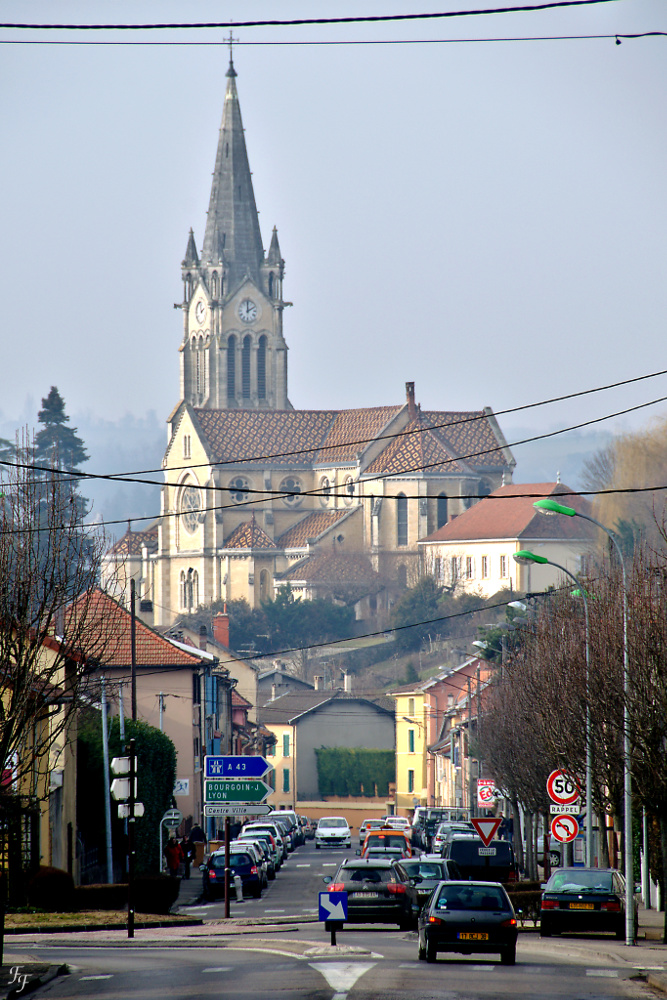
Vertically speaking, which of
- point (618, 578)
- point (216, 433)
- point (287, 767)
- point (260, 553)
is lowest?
point (287, 767)

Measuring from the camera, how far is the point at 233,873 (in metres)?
39.2

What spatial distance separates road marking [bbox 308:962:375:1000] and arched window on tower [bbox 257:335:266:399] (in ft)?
512

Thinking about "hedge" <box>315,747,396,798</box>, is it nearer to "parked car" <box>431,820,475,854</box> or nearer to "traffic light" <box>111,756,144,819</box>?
"parked car" <box>431,820,475,854</box>

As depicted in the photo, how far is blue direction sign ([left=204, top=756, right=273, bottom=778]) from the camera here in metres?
29.0

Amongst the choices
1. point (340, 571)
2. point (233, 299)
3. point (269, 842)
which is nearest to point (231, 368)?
point (233, 299)

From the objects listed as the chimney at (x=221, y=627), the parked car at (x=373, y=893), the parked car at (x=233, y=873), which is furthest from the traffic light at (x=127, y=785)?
the chimney at (x=221, y=627)

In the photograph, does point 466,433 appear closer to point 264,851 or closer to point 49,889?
point 264,851

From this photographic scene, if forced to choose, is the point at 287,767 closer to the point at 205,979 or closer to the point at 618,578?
the point at 618,578

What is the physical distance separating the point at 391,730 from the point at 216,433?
61.8 m

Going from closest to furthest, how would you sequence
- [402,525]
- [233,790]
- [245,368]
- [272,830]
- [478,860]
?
[233,790]
[478,860]
[272,830]
[402,525]
[245,368]

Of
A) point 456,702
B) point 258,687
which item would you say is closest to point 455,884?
point 456,702

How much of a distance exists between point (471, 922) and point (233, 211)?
155 meters

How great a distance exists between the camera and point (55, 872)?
97.6ft

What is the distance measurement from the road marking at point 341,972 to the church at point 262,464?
126 m
